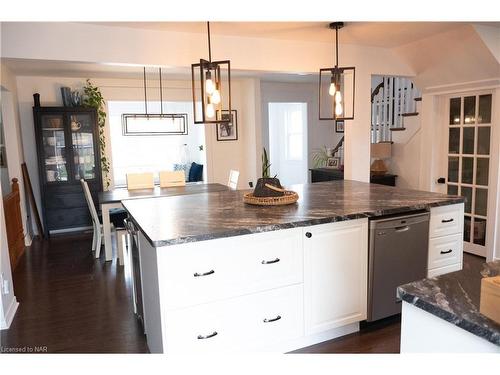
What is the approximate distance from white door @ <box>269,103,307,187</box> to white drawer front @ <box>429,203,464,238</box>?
17.4 feet

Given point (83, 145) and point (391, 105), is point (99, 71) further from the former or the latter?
point (391, 105)

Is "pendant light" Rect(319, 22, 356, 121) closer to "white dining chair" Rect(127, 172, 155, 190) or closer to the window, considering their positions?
"white dining chair" Rect(127, 172, 155, 190)

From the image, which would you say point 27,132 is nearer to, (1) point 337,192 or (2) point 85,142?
(2) point 85,142

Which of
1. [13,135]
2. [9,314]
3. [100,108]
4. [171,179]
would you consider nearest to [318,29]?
[171,179]

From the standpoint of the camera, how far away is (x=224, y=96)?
724 centimetres

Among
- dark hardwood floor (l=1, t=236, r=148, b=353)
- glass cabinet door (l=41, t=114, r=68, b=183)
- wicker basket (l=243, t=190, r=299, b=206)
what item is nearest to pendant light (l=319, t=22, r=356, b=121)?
wicker basket (l=243, t=190, r=299, b=206)

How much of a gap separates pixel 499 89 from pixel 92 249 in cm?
498

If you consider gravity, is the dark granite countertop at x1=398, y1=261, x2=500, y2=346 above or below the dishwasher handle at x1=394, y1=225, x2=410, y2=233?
above

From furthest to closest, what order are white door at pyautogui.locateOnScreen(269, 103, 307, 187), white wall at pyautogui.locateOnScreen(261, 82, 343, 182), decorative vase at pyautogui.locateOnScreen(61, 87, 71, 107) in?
1. white door at pyautogui.locateOnScreen(269, 103, 307, 187)
2. white wall at pyautogui.locateOnScreen(261, 82, 343, 182)
3. decorative vase at pyautogui.locateOnScreen(61, 87, 71, 107)

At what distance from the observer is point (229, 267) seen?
2141mm

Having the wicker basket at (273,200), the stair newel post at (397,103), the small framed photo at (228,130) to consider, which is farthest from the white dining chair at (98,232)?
the stair newel post at (397,103)

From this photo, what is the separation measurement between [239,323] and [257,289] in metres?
0.22

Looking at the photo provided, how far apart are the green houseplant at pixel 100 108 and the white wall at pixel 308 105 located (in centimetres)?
290

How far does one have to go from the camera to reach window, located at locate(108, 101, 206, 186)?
9.49 m
